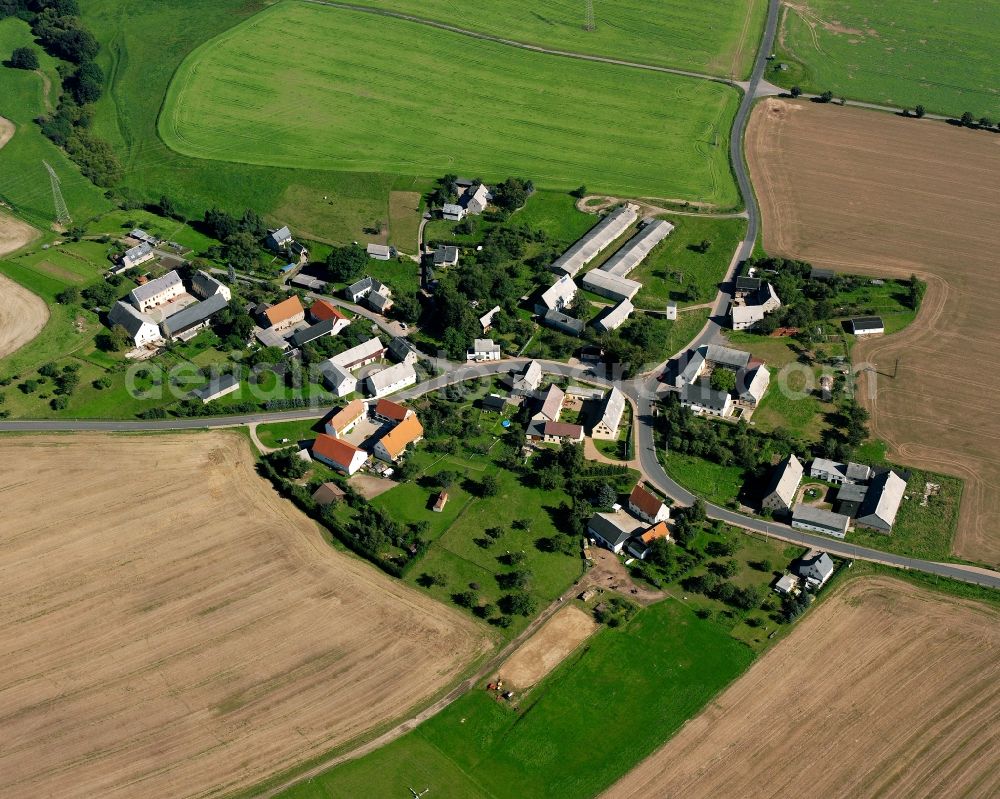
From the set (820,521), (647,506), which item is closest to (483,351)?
(647,506)

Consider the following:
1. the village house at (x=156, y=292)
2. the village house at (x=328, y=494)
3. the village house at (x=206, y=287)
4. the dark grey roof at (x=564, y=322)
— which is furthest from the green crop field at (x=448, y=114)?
the village house at (x=328, y=494)

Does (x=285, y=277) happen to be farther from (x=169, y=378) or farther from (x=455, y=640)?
(x=455, y=640)

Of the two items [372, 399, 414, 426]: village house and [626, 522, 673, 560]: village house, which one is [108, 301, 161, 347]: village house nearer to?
[372, 399, 414, 426]: village house

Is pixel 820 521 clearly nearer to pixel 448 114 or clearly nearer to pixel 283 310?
pixel 283 310

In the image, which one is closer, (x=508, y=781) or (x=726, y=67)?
(x=508, y=781)

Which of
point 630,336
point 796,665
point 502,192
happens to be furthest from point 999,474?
point 502,192

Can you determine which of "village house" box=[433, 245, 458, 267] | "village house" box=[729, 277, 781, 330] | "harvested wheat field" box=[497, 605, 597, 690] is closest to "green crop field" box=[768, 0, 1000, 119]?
"village house" box=[729, 277, 781, 330]
